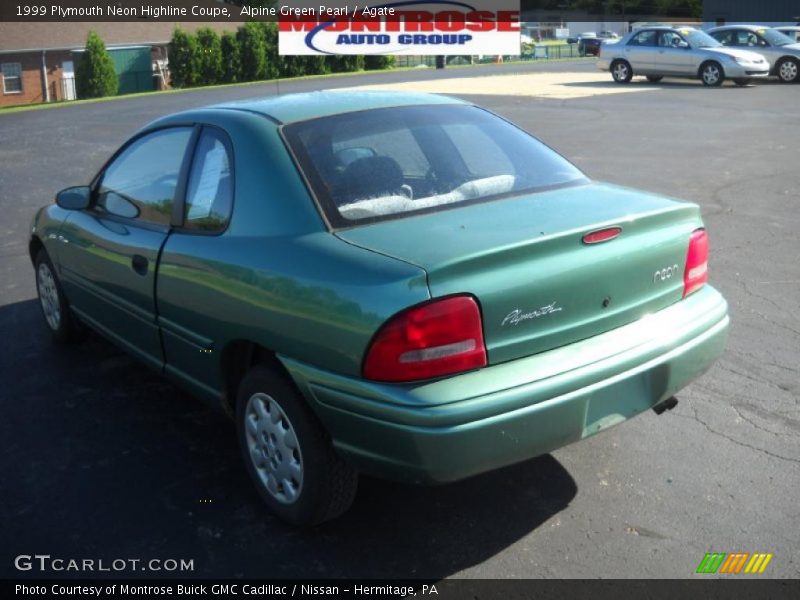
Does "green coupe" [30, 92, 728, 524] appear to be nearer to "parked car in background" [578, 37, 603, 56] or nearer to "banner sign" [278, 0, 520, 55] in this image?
"banner sign" [278, 0, 520, 55]

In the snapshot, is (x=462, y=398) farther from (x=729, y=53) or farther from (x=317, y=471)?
(x=729, y=53)

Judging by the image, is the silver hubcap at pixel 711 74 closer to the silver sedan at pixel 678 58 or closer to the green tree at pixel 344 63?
the silver sedan at pixel 678 58

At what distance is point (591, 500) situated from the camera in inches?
152

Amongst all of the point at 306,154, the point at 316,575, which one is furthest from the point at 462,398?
the point at 306,154

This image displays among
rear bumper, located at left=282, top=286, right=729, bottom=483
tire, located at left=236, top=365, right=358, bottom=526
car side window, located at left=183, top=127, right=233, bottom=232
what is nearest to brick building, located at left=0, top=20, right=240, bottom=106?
car side window, located at left=183, top=127, right=233, bottom=232

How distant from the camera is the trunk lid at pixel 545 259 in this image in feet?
10.7

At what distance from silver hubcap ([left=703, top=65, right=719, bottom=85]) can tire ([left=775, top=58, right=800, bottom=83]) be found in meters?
2.19

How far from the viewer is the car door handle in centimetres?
443

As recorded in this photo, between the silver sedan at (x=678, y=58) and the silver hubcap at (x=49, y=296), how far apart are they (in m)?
21.0

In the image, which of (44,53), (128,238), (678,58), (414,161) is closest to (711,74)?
(678,58)

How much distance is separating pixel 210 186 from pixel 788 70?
23.9 metres

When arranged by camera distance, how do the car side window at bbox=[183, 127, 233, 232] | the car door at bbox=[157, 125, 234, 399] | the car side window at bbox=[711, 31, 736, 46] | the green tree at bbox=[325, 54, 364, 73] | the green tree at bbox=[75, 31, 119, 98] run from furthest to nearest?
the green tree at bbox=[325, 54, 364, 73] → the green tree at bbox=[75, 31, 119, 98] → the car side window at bbox=[711, 31, 736, 46] → the car side window at bbox=[183, 127, 233, 232] → the car door at bbox=[157, 125, 234, 399]

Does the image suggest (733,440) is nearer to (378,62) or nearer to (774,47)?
(774,47)

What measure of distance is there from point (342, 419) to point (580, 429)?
0.87m
